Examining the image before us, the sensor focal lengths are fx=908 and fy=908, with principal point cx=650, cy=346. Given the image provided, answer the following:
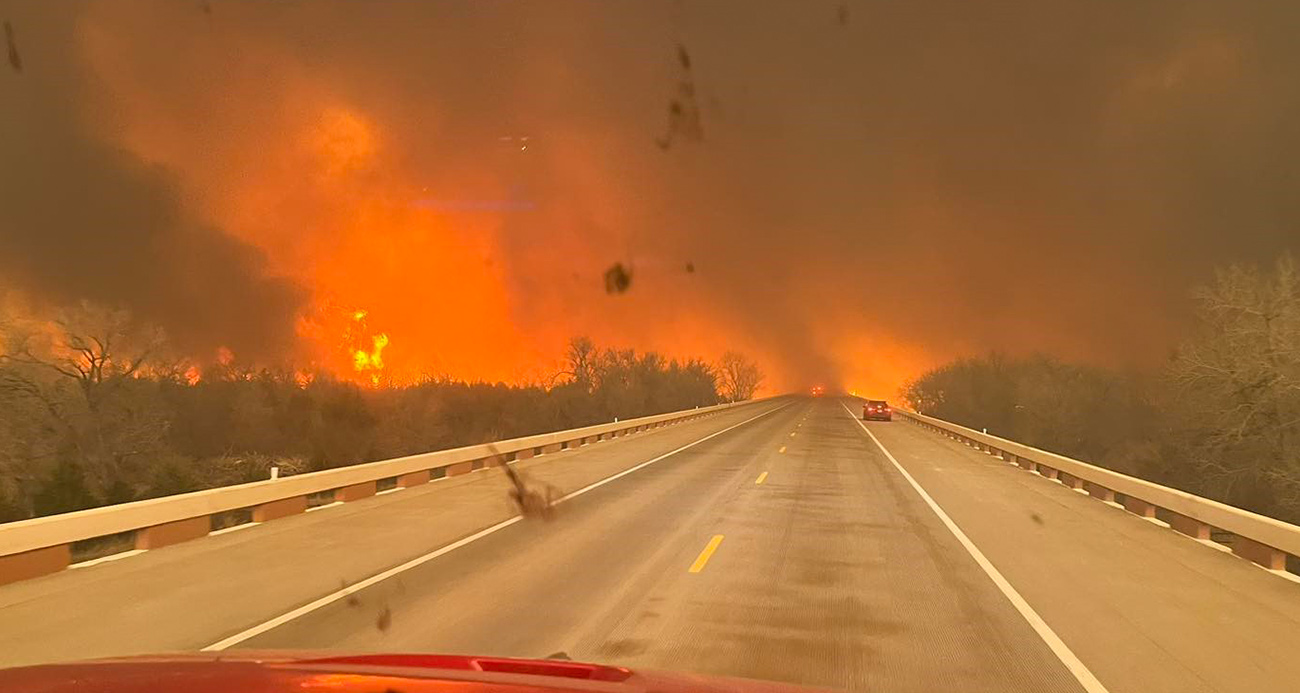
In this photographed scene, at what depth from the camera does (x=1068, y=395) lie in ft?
233

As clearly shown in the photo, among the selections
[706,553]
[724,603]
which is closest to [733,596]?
[724,603]

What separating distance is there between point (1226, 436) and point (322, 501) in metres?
27.7

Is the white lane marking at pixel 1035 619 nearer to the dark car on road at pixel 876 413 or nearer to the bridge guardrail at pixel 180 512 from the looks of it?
the bridge guardrail at pixel 180 512

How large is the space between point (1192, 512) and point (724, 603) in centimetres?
861

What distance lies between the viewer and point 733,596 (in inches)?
342

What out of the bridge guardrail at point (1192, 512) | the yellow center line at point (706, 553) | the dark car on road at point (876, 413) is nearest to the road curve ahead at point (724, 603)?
the yellow center line at point (706, 553)

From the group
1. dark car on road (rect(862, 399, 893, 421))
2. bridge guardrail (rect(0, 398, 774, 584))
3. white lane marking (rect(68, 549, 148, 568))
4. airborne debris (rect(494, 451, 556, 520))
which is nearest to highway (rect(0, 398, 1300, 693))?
white lane marking (rect(68, 549, 148, 568))

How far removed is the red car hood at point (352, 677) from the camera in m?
3.37

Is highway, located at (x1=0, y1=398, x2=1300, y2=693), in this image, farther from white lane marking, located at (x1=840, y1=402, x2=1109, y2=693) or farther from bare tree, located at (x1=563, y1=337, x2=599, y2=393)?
bare tree, located at (x1=563, y1=337, x2=599, y2=393)

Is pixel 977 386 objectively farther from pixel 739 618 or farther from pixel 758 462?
pixel 739 618

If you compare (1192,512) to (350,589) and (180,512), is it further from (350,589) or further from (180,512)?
(180,512)

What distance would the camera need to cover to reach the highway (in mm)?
6582

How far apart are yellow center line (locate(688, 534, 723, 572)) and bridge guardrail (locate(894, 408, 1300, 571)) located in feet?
21.1

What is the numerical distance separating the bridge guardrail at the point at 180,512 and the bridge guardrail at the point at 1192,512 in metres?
13.4
